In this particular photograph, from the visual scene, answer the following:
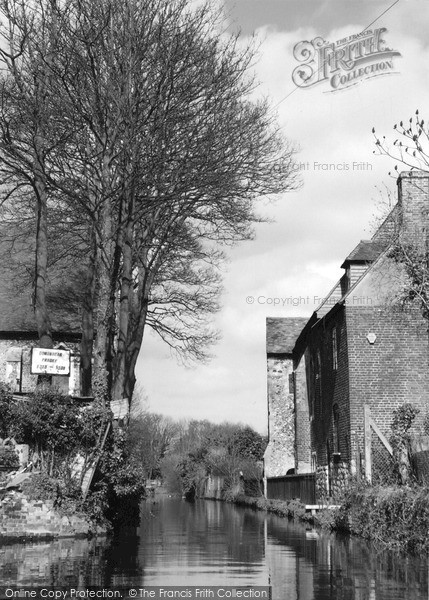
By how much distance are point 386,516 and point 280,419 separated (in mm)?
29460

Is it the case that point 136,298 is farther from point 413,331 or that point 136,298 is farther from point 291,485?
point 291,485

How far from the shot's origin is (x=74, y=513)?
57.8ft

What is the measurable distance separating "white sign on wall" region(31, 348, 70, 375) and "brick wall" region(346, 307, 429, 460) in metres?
10.7

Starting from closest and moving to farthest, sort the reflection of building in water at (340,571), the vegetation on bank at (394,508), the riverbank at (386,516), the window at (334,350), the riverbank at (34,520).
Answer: the reflection of building in water at (340,571), the riverbank at (386,516), the vegetation on bank at (394,508), the riverbank at (34,520), the window at (334,350)

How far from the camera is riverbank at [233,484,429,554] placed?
15.3 m

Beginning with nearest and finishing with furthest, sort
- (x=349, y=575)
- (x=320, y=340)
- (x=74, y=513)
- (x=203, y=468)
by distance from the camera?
(x=349, y=575) → (x=74, y=513) → (x=320, y=340) → (x=203, y=468)

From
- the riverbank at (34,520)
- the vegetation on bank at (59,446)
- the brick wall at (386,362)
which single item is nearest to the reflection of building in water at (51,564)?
the riverbank at (34,520)

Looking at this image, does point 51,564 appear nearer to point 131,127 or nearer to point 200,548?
point 200,548

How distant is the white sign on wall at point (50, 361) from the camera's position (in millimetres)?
18941

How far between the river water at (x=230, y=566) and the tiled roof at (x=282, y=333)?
90.2 ft

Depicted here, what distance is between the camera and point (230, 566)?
44.2 ft

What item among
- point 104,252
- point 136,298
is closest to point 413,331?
point 136,298

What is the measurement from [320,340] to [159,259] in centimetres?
1034

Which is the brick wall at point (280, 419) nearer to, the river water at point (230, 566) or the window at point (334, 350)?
the window at point (334, 350)
